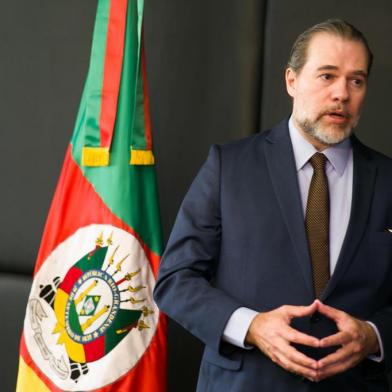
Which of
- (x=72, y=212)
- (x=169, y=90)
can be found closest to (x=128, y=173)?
(x=72, y=212)

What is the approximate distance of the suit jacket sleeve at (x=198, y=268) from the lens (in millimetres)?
1614

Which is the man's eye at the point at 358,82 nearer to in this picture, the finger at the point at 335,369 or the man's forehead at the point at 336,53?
the man's forehead at the point at 336,53

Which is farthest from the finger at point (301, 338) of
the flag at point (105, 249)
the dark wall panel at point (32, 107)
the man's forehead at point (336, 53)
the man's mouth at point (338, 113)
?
the dark wall panel at point (32, 107)

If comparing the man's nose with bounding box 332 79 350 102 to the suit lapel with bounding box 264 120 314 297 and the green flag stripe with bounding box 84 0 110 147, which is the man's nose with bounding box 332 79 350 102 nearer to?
the suit lapel with bounding box 264 120 314 297

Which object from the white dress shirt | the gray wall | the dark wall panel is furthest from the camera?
the dark wall panel

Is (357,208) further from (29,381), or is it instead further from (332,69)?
(29,381)

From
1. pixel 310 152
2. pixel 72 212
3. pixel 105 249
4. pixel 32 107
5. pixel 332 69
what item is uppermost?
pixel 332 69

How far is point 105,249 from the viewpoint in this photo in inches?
86.6

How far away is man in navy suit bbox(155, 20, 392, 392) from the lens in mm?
1604

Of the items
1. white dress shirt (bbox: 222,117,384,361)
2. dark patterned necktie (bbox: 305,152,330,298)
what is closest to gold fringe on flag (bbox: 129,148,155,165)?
white dress shirt (bbox: 222,117,384,361)

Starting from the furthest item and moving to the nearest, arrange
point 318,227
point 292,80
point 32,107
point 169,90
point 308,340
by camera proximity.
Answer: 1. point 32,107
2. point 169,90
3. point 292,80
4. point 318,227
5. point 308,340

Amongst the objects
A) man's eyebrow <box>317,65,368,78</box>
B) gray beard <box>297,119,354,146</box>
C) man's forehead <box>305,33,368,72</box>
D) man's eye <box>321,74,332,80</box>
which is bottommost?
gray beard <box>297,119,354,146</box>

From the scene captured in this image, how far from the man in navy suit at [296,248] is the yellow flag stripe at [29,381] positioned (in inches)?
26.8

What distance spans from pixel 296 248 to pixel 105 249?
0.74 metres
